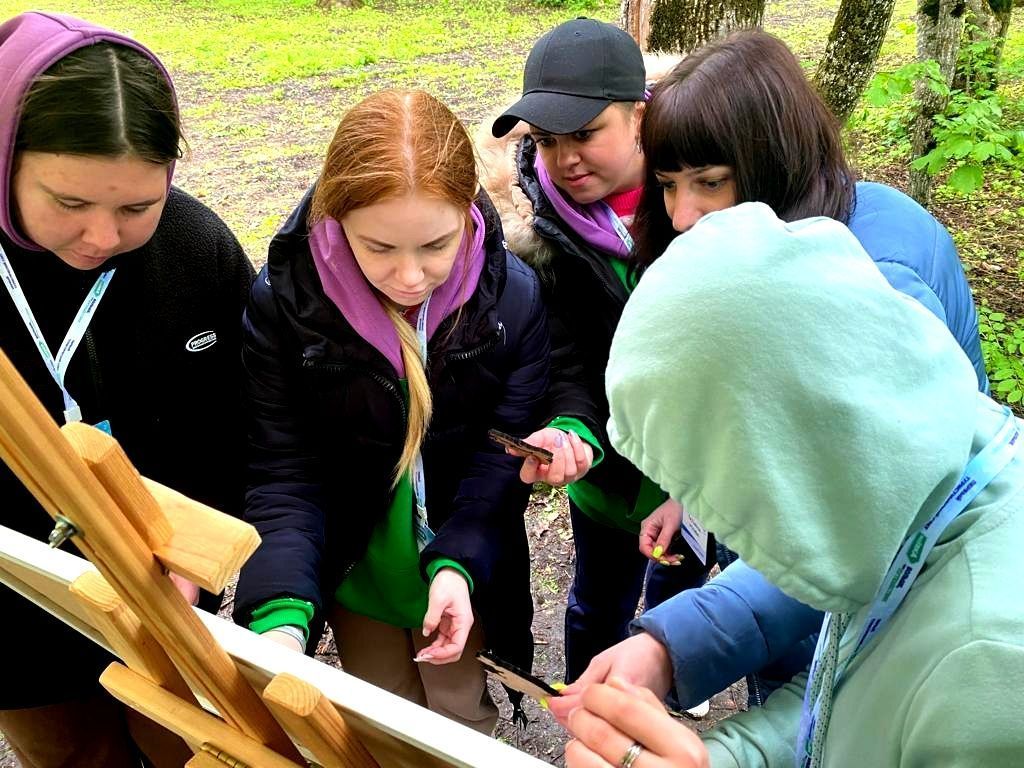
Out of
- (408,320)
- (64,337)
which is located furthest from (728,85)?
(64,337)

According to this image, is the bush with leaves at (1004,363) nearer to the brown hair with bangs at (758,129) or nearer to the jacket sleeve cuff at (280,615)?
A: the brown hair with bangs at (758,129)

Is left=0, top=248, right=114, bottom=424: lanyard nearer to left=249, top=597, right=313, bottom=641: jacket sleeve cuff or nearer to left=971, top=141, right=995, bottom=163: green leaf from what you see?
left=249, top=597, right=313, bottom=641: jacket sleeve cuff

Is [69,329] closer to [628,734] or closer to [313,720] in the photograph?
[313,720]

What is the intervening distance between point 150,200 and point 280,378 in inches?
17.9

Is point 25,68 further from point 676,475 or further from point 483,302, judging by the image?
point 676,475

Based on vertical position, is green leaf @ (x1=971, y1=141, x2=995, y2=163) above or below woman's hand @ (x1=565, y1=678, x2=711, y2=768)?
above

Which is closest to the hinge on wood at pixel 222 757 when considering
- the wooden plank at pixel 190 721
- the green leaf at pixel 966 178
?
the wooden plank at pixel 190 721

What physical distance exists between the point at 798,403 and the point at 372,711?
0.64m

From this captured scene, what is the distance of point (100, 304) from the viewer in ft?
5.40

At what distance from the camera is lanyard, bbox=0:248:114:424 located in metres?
1.49

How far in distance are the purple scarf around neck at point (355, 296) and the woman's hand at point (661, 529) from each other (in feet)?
2.98

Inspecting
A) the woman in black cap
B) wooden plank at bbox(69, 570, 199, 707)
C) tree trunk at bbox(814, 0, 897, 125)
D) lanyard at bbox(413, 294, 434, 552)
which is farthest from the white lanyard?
tree trunk at bbox(814, 0, 897, 125)

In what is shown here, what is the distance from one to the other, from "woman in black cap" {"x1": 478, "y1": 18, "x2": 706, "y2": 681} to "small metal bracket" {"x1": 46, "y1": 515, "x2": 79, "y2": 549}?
123cm

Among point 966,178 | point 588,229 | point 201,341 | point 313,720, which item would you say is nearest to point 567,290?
point 588,229
